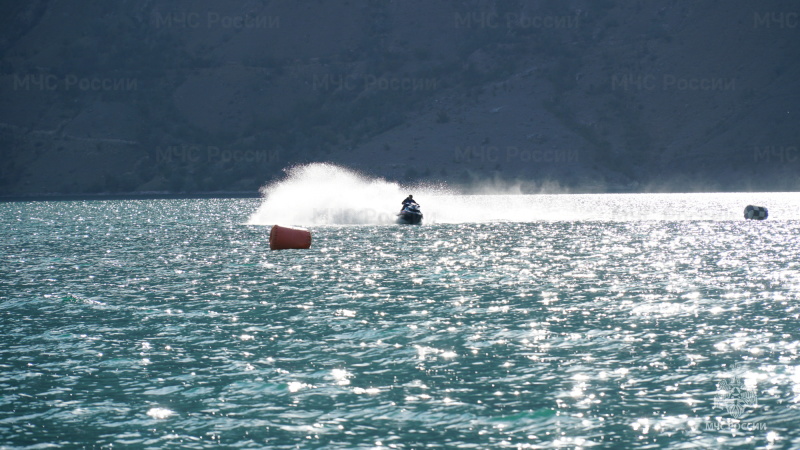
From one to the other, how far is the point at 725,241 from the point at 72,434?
158 ft

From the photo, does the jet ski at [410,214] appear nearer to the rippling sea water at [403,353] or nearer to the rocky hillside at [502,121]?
the rippling sea water at [403,353]

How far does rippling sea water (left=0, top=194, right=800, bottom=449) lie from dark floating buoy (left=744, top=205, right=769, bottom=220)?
4068 cm

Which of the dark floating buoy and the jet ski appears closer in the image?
the jet ski

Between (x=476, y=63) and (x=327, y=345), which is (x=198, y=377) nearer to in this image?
(x=327, y=345)

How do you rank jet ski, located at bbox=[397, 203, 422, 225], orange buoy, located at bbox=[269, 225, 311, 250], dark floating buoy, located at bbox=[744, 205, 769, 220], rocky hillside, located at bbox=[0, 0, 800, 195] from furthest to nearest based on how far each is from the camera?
1. rocky hillside, located at bbox=[0, 0, 800, 195]
2. dark floating buoy, located at bbox=[744, 205, 769, 220]
3. jet ski, located at bbox=[397, 203, 422, 225]
4. orange buoy, located at bbox=[269, 225, 311, 250]

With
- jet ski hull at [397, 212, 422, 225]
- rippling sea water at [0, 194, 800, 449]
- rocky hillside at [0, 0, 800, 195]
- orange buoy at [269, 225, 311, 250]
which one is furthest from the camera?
rocky hillside at [0, 0, 800, 195]

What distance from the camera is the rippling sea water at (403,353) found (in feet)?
46.5

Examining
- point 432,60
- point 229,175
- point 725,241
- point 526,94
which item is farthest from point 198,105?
point 725,241

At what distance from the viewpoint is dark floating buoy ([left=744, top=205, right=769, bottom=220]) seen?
80.3 m

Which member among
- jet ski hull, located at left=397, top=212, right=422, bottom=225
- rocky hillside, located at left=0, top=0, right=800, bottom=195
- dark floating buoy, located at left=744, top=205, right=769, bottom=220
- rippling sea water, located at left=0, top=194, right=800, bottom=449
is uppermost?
rocky hillside, located at left=0, top=0, right=800, bottom=195

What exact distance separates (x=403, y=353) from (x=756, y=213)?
6838 centimetres

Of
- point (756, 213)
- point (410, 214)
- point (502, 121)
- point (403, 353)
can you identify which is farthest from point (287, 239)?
point (502, 121)

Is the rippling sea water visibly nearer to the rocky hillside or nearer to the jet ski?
the jet ski

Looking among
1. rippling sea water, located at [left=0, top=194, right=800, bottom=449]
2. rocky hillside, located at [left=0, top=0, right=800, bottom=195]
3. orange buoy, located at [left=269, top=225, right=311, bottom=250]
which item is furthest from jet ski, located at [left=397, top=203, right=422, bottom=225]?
rocky hillside, located at [left=0, top=0, right=800, bottom=195]
